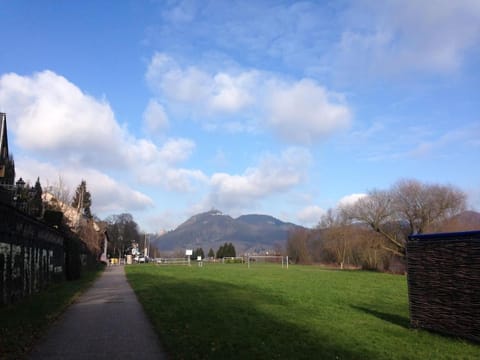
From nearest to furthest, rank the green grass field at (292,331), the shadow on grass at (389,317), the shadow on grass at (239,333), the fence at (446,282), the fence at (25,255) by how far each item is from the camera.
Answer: the shadow on grass at (239,333)
the green grass field at (292,331)
the fence at (446,282)
the shadow on grass at (389,317)
the fence at (25,255)

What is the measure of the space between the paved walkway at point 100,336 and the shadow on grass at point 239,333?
0.39 metres

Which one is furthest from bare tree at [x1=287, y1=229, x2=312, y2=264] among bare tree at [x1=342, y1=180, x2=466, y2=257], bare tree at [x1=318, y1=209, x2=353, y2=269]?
bare tree at [x1=342, y1=180, x2=466, y2=257]

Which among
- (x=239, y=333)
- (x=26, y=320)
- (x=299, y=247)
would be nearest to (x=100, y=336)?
(x=26, y=320)

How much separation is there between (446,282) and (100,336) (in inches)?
306

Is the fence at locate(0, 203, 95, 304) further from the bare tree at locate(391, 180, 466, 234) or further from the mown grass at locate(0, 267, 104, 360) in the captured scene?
the bare tree at locate(391, 180, 466, 234)

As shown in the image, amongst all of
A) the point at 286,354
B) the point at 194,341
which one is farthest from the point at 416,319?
the point at 194,341

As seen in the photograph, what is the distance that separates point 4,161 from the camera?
5169cm

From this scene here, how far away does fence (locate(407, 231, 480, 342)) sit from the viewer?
406 inches

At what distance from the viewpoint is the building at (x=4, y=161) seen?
149 feet

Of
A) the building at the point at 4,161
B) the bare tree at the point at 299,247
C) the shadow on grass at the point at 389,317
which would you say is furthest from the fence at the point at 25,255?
the bare tree at the point at 299,247

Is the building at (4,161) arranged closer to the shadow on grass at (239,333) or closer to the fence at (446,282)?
the shadow on grass at (239,333)

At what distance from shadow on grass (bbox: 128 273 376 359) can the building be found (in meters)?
25.4

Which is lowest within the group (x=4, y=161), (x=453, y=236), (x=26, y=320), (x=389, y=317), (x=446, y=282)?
(x=389, y=317)

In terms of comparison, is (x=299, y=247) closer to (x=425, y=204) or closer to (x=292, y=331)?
(x=425, y=204)
